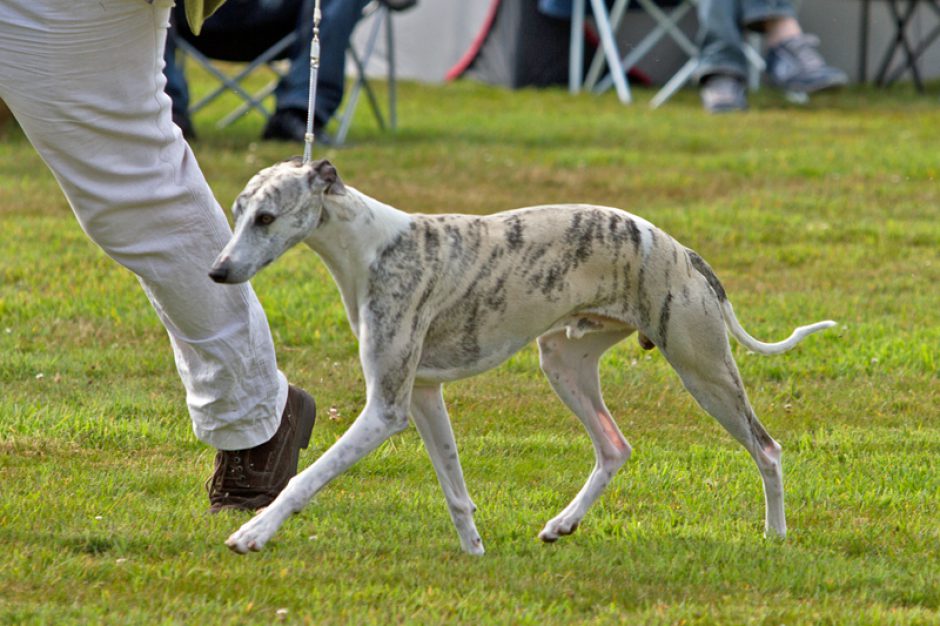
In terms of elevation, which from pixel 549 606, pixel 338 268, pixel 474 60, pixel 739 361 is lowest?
pixel 474 60

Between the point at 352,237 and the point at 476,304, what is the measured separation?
0.37m

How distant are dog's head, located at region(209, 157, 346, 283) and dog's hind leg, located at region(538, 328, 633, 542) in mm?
967

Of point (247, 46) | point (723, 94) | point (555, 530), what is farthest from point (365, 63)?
point (555, 530)

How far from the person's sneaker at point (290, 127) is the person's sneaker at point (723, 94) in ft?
12.5

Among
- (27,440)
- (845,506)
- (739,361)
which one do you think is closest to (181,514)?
(27,440)

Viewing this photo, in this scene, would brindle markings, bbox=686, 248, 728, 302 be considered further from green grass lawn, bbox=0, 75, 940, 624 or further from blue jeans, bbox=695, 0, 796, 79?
blue jeans, bbox=695, 0, 796, 79

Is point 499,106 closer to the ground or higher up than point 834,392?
closer to the ground

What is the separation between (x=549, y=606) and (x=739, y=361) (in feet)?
8.51

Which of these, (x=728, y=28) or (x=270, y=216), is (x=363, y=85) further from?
(x=270, y=216)

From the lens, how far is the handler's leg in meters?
3.53

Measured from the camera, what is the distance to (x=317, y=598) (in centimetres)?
339

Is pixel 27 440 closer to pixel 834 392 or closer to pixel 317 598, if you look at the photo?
pixel 317 598

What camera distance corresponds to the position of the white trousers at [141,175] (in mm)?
3531

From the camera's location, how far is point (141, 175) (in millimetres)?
3670
